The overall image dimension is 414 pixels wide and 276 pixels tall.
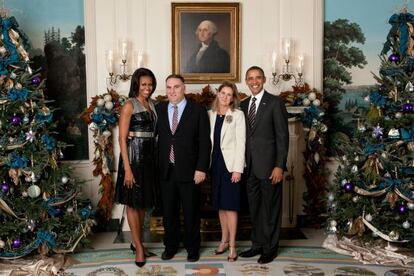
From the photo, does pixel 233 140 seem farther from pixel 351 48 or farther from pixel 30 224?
pixel 351 48

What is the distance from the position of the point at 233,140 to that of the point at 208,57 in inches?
61.8

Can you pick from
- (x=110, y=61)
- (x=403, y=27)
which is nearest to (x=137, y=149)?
(x=110, y=61)

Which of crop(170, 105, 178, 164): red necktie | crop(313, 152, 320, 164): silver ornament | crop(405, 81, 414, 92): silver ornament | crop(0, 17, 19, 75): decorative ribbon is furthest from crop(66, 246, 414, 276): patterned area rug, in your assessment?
crop(0, 17, 19, 75): decorative ribbon

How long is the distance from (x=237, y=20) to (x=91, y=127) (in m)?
1.93

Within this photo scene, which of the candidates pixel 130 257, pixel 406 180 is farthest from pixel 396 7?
pixel 130 257

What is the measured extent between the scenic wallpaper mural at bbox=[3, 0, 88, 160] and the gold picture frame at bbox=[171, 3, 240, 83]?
1.05m

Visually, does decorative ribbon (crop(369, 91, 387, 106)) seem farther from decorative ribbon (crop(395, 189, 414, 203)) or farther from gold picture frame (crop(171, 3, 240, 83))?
gold picture frame (crop(171, 3, 240, 83))

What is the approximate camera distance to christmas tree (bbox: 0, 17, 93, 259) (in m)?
4.37

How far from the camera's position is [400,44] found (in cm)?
471

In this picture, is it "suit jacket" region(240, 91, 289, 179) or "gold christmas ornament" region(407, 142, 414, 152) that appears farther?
"gold christmas ornament" region(407, 142, 414, 152)

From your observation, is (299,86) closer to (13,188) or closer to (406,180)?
(406,180)

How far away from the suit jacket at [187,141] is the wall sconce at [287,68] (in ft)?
4.94

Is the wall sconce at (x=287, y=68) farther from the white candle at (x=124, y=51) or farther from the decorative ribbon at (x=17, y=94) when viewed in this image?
the decorative ribbon at (x=17, y=94)

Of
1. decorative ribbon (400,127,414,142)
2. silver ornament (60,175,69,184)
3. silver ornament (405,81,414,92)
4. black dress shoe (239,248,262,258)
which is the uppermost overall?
silver ornament (405,81,414,92)
